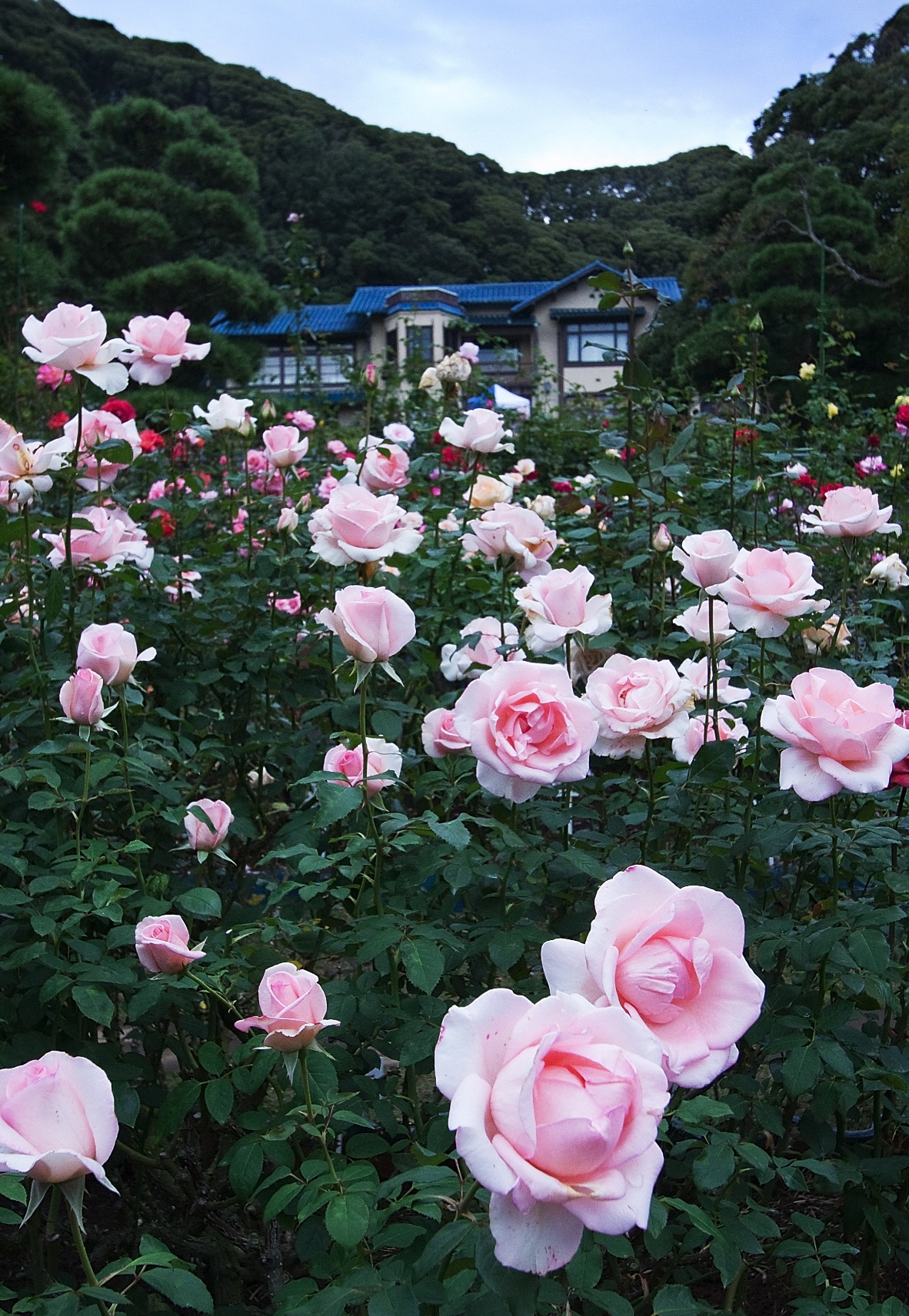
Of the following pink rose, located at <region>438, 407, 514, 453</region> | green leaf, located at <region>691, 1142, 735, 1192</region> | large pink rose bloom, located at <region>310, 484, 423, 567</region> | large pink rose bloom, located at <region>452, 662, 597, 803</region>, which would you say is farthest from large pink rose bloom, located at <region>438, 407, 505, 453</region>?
green leaf, located at <region>691, 1142, 735, 1192</region>

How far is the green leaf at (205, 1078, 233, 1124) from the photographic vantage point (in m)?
0.88

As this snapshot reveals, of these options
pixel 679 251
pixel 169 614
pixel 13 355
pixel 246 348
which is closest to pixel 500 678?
pixel 169 614

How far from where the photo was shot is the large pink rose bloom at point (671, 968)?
501mm

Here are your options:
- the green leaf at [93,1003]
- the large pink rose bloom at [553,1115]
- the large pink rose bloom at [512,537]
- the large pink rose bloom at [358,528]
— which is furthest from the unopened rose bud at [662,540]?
the large pink rose bloom at [553,1115]

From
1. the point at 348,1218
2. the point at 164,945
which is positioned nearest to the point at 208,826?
the point at 164,945

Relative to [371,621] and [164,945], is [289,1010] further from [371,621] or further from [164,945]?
[371,621]

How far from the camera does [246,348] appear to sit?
11.7m

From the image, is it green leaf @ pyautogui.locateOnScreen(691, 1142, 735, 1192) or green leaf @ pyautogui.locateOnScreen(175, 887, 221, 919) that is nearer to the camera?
green leaf @ pyautogui.locateOnScreen(691, 1142, 735, 1192)

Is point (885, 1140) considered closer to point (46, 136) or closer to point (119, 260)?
point (46, 136)

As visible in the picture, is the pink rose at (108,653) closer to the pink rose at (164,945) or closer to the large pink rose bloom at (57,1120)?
the pink rose at (164,945)

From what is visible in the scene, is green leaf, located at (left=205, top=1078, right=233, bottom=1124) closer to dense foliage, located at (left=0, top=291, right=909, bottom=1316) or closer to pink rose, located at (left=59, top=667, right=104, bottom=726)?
dense foliage, located at (left=0, top=291, right=909, bottom=1316)

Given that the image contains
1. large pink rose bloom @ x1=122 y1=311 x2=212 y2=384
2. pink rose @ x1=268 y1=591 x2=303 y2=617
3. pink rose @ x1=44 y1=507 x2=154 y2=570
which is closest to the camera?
pink rose @ x1=44 y1=507 x2=154 y2=570

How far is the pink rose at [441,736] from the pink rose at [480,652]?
0.09 m

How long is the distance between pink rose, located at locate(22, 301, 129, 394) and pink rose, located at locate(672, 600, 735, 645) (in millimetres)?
723
